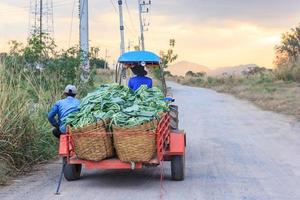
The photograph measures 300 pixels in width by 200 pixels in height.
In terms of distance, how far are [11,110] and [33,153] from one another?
3.89 feet

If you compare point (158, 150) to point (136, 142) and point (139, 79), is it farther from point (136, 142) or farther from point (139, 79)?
point (139, 79)

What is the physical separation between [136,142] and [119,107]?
872 mm

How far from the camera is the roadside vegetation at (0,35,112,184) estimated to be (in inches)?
408

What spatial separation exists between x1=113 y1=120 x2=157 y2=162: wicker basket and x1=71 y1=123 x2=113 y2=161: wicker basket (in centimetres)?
16

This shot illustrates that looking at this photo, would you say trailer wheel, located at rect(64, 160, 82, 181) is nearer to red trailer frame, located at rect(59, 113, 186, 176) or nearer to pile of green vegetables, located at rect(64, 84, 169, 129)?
red trailer frame, located at rect(59, 113, 186, 176)

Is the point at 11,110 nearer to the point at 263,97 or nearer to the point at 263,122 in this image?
the point at 263,122

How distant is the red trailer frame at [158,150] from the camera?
8833 mm

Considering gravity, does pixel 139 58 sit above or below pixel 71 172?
above

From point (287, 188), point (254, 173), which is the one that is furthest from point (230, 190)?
point (254, 173)

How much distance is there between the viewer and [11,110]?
10508 mm

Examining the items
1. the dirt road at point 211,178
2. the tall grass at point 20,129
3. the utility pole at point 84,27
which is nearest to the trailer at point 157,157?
the dirt road at point 211,178

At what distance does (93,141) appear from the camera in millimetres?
8758

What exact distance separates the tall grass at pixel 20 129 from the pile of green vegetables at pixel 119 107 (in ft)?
4.62

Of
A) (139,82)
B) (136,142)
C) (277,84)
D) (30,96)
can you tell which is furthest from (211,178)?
(277,84)
